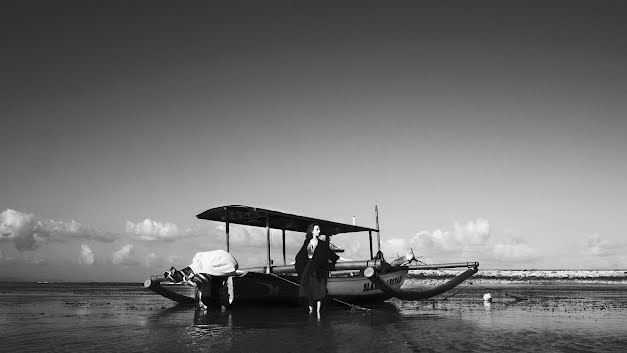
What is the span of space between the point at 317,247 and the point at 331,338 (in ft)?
13.6

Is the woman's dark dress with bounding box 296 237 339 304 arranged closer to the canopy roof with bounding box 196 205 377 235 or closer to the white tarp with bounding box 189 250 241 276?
the white tarp with bounding box 189 250 241 276

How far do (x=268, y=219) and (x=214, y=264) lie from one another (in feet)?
8.37

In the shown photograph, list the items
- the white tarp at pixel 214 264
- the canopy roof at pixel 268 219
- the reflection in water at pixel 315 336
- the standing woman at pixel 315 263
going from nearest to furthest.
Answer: the reflection in water at pixel 315 336 → the standing woman at pixel 315 263 → the white tarp at pixel 214 264 → the canopy roof at pixel 268 219

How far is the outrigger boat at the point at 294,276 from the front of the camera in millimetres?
14297

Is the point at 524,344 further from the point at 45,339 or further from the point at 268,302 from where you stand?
the point at 268,302

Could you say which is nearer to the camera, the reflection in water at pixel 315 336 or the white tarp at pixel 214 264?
the reflection in water at pixel 315 336

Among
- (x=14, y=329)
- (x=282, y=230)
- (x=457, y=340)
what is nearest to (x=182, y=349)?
(x=457, y=340)

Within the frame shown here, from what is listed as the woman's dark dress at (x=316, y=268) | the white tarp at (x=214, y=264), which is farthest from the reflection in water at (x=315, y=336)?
the white tarp at (x=214, y=264)

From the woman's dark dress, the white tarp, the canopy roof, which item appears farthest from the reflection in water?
the canopy roof

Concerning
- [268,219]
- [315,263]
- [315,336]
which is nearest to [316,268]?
[315,263]

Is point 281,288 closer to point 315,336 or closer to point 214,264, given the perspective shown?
point 214,264

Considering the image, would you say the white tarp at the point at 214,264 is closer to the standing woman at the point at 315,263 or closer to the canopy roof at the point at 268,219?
the canopy roof at the point at 268,219

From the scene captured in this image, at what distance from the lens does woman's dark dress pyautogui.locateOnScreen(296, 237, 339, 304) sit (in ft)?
38.0

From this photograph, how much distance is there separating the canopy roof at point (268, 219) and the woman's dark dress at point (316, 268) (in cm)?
364
